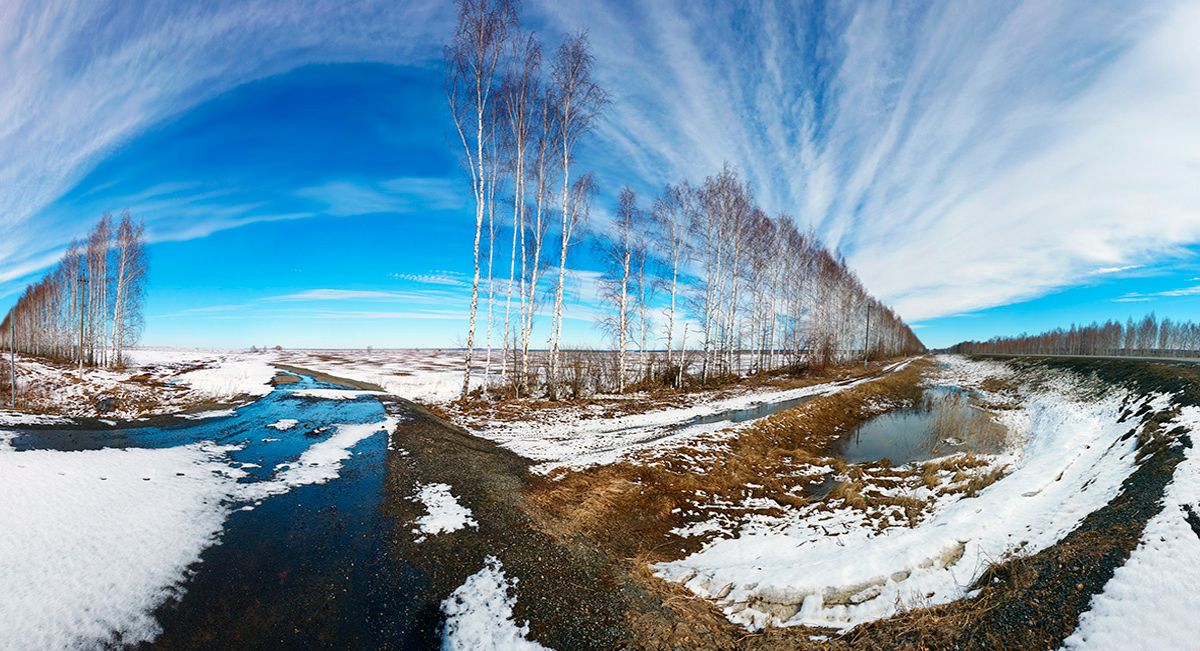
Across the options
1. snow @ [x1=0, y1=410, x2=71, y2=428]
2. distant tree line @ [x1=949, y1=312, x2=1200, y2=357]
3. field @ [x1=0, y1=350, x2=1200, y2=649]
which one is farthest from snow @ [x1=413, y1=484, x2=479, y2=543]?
distant tree line @ [x1=949, y1=312, x2=1200, y2=357]

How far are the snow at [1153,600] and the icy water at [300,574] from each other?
5055 mm

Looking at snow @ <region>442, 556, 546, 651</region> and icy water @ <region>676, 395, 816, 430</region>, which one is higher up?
icy water @ <region>676, 395, 816, 430</region>

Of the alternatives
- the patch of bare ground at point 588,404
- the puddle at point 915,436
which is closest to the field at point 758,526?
the puddle at point 915,436

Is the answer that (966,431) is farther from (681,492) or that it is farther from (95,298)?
(95,298)

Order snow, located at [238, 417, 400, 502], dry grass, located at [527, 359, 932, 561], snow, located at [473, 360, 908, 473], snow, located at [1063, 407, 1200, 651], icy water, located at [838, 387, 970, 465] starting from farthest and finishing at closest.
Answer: icy water, located at [838, 387, 970, 465], snow, located at [473, 360, 908, 473], snow, located at [238, 417, 400, 502], dry grass, located at [527, 359, 932, 561], snow, located at [1063, 407, 1200, 651]

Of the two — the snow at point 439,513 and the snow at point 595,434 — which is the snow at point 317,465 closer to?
the snow at point 439,513

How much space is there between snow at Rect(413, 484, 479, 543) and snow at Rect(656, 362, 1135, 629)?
8.89ft

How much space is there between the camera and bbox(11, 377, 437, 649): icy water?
134 inches

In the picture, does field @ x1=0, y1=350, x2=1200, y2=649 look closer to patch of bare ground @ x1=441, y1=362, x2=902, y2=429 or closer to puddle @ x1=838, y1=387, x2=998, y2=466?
puddle @ x1=838, y1=387, x2=998, y2=466

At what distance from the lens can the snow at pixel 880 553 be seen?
3.71 metres

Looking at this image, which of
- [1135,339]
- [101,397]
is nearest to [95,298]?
[101,397]

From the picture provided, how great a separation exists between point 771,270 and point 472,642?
97.7 feet

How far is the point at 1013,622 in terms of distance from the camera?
2924 mm

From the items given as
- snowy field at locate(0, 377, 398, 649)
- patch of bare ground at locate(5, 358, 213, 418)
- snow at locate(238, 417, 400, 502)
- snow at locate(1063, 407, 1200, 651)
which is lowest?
patch of bare ground at locate(5, 358, 213, 418)
